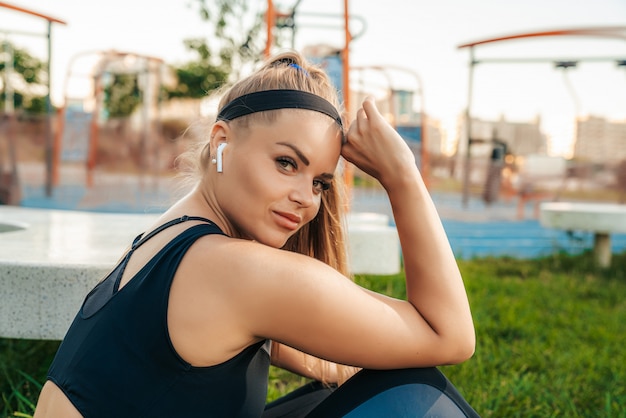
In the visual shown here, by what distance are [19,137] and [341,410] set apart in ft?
40.0

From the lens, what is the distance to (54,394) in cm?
128

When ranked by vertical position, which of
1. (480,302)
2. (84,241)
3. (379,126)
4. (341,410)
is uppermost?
(379,126)

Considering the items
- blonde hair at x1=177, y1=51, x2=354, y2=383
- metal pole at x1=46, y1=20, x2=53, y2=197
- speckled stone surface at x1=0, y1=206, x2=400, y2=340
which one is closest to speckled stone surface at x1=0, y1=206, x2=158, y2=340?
speckled stone surface at x1=0, y1=206, x2=400, y2=340

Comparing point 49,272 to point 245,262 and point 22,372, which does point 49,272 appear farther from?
point 245,262

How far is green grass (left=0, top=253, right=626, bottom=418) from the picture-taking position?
2510 mm

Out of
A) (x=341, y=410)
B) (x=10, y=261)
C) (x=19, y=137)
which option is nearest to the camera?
(x=341, y=410)

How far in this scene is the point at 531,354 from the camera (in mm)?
3236

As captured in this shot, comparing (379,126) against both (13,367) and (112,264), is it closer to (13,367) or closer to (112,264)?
(112,264)

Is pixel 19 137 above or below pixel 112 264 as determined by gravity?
above

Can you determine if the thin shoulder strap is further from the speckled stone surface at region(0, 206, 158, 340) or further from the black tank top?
the speckled stone surface at region(0, 206, 158, 340)

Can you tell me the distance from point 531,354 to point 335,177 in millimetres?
2130

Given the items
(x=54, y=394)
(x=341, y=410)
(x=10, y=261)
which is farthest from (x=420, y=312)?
(x=10, y=261)

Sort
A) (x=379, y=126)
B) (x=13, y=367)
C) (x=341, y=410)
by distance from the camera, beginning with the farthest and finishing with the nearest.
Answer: (x=13, y=367) < (x=379, y=126) < (x=341, y=410)

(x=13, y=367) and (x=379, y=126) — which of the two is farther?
(x=13, y=367)
